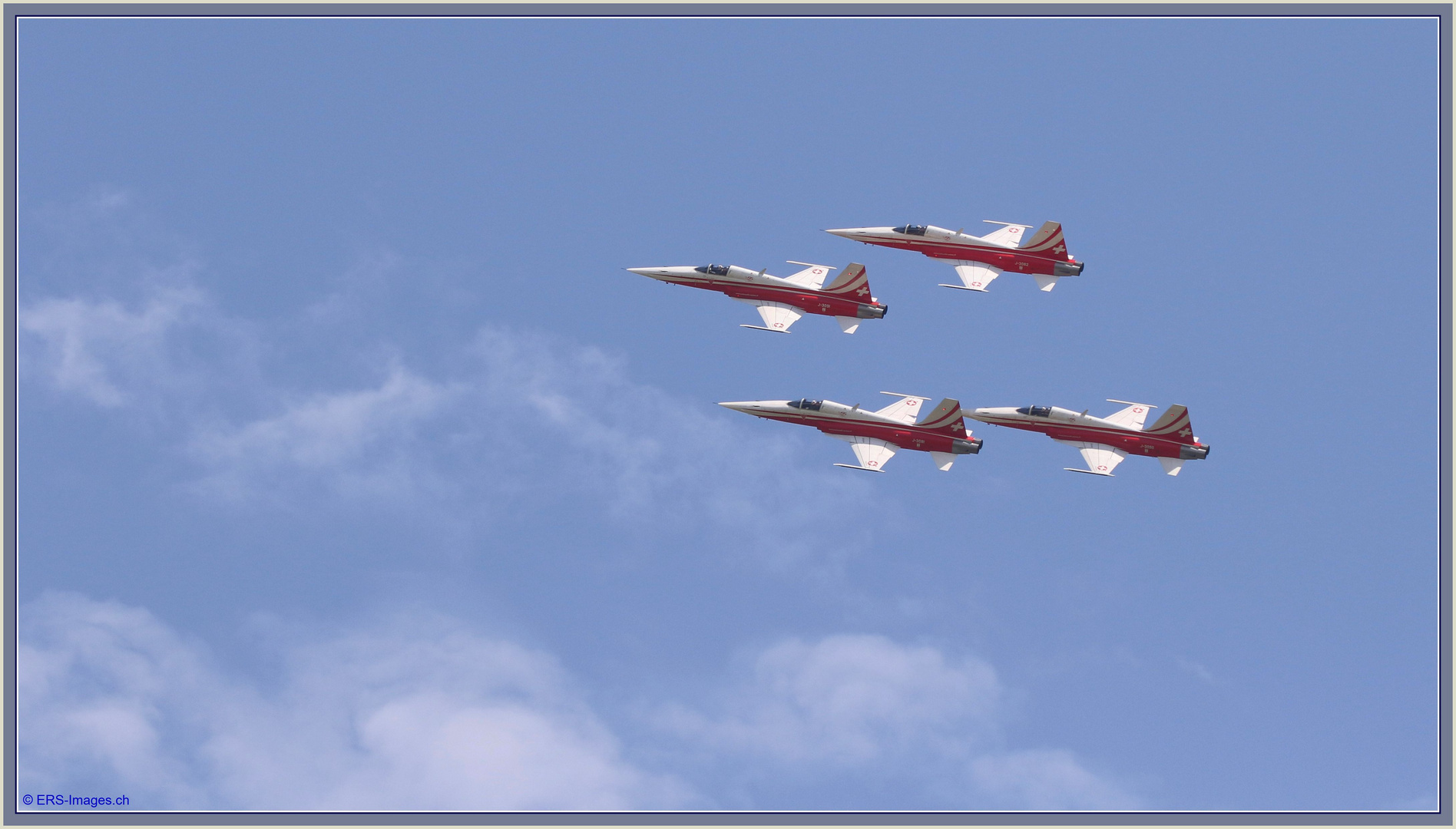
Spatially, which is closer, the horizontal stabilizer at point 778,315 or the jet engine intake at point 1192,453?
the jet engine intake at point 1192,453

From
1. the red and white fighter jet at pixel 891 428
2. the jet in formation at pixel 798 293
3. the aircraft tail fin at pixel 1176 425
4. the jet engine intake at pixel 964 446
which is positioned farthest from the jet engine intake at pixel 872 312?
the aircraft tail fin at pixel 1176 425

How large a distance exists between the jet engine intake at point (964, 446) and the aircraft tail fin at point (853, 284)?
36.4 ft

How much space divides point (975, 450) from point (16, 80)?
61024 mm

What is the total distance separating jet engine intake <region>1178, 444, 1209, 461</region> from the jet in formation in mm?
20318

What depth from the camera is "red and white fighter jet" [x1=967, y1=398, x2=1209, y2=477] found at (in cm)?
12606

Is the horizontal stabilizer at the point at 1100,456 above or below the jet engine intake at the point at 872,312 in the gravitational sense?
below

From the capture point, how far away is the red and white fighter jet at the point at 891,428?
127 m

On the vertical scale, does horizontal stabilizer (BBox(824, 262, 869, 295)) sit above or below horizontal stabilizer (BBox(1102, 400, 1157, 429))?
above

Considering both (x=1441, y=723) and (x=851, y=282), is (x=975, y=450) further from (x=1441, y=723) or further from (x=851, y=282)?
(x=1441, y=723)

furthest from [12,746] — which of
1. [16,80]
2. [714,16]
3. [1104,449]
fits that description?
[1104,449]

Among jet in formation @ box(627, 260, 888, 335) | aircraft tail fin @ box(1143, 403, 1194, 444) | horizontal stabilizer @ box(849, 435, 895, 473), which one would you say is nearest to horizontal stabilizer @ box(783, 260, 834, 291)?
jet in formation @ box(627, 260, 888, 335)

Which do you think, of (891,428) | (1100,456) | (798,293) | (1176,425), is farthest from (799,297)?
(1176,425)

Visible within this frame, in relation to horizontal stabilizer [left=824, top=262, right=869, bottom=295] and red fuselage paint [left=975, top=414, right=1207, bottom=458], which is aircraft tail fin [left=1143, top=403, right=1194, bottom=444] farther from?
horizontal stabilizer [left=824, top=262, right=869, bottom=295]

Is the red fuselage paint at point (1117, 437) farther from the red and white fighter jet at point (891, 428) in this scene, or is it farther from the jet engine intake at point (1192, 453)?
the red and white fighter jet at point (891, 428)
